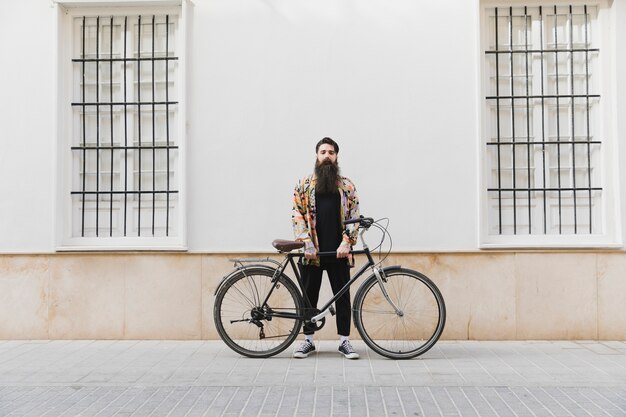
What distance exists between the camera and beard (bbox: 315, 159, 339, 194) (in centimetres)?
711

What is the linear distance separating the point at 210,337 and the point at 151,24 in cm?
353

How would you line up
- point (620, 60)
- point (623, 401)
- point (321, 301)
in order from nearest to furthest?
point (623, 401)
point (321, 301)
point (620, 60)

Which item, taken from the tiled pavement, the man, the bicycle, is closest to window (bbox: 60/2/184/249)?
the tiled pavement

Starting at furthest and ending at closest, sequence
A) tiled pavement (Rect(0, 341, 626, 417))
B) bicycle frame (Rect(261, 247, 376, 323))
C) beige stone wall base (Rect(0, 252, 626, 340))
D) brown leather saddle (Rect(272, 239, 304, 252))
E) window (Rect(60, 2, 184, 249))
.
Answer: window (Rect(60, 2, 184, 249)), beige stone wall base (Rect(0, 252, 626, 340)), bicycle frame (Rect(261, 247, 376, 323)), brown leather saddle (Rect(272, 239, 304, 252)), tiled pavement (Rect(0, 341, 626, 417))

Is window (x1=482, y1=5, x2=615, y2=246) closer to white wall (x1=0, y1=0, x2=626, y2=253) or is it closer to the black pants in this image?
white wall (x1=0, y1=0, x2=626, y2=253)

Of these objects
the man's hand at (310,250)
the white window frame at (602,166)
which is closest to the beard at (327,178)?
the man's hand at (310,250)

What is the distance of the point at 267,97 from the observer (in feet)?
26.5

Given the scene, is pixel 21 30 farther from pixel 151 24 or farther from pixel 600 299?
pixel 600 299

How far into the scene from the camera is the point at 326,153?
7.16 m

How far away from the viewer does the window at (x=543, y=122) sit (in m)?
8.14

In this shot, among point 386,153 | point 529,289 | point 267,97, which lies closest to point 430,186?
point 386,153

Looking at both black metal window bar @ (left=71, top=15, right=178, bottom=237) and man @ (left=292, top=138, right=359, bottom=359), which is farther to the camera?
black metal window bar @ (left=71, top=15, right=178, bottom=237)

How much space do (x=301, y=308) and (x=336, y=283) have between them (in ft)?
1.36

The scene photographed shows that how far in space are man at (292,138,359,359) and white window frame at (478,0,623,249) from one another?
1.67 m
